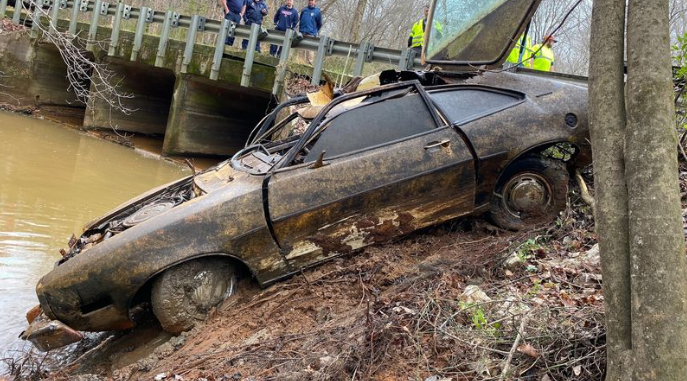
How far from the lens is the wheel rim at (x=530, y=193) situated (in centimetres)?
590

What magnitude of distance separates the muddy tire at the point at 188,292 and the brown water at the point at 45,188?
1.71 metres

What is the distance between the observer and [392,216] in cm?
559

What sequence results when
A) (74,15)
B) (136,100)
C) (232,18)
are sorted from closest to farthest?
(232,18), (74,15), (136,100)

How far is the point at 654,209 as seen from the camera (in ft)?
8.87

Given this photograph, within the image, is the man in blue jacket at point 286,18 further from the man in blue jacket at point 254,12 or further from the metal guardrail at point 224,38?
the metal guardrail at point 224,38

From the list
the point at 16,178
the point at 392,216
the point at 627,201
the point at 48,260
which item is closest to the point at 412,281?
the point at 392,216

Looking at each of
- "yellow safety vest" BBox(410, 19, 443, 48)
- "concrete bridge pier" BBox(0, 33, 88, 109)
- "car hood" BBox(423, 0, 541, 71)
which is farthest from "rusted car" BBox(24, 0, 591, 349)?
"concrete bridge pier" BBox(0, 33, 88, 109)

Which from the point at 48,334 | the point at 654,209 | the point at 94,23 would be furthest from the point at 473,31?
the point at 94,23

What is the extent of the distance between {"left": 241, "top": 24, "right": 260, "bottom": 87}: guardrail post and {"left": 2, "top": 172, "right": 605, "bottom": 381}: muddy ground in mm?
8861

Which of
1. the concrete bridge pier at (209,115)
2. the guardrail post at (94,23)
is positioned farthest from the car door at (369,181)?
the guardrail post at (94,23)

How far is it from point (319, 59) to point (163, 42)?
16.7 ft

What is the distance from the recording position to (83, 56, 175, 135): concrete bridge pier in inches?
721

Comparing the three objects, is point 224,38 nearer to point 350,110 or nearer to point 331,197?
point 350,110

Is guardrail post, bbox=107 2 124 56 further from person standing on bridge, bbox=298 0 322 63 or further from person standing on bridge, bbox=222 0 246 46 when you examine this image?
person standing on bridge, bbox=298 0 322 63
